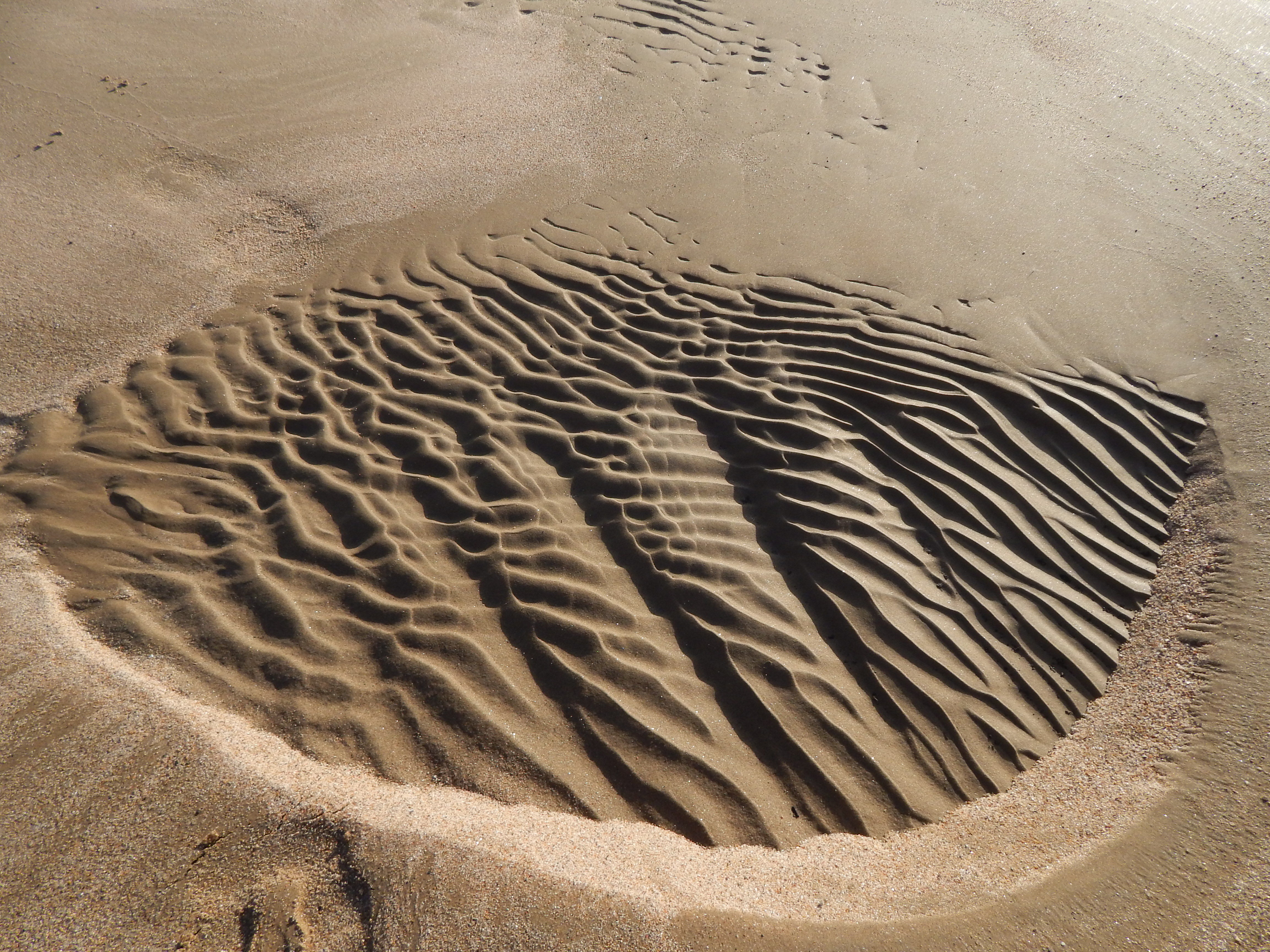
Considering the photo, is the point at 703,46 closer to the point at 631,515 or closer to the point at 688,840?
the point at 631,515

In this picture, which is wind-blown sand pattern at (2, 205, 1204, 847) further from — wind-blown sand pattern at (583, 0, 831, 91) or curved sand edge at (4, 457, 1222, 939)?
wind-blown sand pattern at (583, 0, 831, 91)

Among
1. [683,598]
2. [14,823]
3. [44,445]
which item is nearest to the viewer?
[14,823]

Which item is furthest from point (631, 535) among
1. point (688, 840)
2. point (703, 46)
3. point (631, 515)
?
point (703, 46)

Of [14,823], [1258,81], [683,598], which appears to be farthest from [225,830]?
[1258,81]

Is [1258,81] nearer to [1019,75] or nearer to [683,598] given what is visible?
[1019,75]

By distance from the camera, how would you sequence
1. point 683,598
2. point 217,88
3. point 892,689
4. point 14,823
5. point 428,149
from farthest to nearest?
point 217,88 → point 428,149 → point 683,598 → point 892,689 → point 14,823

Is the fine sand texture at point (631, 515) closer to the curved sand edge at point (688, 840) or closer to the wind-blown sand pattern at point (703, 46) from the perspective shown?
the curved sand edge at point (688, 840)
